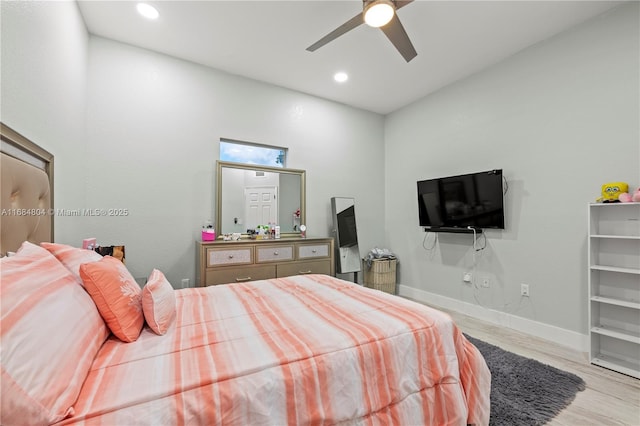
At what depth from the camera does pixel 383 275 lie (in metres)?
4.12

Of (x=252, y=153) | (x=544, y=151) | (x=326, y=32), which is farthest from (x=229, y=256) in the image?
(x=544, y=151)

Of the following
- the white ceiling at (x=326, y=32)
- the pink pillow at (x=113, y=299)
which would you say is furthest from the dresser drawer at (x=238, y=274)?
the white ceiling at (x=326, y=32)

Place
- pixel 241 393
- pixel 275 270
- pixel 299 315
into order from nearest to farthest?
1. pixel 241 393
2. pixel 299 315
3. pixel 275 270

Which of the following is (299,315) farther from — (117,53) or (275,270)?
(117,53)

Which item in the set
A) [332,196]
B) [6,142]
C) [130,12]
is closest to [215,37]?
[130,12]

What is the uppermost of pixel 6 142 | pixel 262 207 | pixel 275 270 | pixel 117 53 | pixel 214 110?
pixel 117 53

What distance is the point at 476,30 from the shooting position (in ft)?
8.70

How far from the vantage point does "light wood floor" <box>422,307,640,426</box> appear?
1.64 meters

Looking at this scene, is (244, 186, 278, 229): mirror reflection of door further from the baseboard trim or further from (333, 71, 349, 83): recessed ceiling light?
the baseboard trim

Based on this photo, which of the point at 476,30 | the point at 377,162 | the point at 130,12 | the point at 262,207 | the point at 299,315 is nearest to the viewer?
the point at 299,315

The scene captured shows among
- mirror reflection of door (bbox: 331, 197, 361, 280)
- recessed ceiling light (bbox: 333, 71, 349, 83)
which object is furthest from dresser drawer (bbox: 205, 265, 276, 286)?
recessed ceiling light (bbox: 333, 71, 349, 83)

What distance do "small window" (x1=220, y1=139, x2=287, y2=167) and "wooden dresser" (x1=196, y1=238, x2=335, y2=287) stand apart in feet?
3.63

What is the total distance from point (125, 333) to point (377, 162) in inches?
162

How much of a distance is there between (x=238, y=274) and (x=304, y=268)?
81 cm
